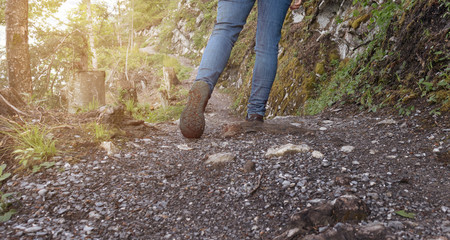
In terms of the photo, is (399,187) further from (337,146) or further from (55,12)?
(55,12)

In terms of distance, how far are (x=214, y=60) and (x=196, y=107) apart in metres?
0.43

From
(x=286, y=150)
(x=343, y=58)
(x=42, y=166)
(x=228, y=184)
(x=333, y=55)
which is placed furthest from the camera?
(x=333, y=55)

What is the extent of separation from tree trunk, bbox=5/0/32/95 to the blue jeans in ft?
17.5

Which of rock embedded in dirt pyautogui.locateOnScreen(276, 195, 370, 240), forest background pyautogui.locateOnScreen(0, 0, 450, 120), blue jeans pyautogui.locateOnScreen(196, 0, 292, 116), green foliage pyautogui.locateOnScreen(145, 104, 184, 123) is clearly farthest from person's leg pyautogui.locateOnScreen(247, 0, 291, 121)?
green foliage pyautogui.locateOnScreen(145, 104, 184, 123)

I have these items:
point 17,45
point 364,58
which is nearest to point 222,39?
point 364,58

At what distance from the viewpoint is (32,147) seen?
186cm

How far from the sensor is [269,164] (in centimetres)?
184

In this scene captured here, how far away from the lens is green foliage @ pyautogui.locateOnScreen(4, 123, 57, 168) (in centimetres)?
175

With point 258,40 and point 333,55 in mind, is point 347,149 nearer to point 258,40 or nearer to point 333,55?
point 258,40

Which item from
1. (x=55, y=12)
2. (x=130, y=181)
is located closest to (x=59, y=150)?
(x=130, y=181)

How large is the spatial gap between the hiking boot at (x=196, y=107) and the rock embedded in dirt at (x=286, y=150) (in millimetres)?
647

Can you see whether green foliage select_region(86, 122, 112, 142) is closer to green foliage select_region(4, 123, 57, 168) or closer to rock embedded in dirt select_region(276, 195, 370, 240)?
green foliage select_region(4, 123, 57, 168)

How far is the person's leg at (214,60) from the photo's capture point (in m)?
2.21

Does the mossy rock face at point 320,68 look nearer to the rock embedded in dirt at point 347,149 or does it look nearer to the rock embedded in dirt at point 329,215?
the rock embedded in dirt at point 347,149
